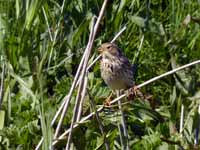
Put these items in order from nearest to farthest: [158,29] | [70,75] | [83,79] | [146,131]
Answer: [83,79] < [158,29] < [146,131] < [70,75]

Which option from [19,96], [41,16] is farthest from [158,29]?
[41,16]

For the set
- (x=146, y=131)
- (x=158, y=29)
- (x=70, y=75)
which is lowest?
(x=146, y=131)

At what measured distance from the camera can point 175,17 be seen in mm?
4492

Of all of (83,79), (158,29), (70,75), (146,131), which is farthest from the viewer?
(70,75)

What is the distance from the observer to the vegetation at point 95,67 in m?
3.68

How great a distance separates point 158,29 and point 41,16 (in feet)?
4.07

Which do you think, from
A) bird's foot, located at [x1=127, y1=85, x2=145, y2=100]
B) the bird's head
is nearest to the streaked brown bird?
the bird's head

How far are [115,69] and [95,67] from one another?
1.66 ft

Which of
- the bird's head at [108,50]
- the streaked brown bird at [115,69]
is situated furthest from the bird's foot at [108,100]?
the bird's head at [108,50]

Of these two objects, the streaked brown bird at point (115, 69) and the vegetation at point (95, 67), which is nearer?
the vegetation at point (95, 67)

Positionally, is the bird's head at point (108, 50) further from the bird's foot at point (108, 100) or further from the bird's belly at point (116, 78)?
the bird's foot at point (108, 100)

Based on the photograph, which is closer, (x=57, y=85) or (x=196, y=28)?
(x=57, y=85)

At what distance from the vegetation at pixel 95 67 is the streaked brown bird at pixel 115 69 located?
0.10 metres

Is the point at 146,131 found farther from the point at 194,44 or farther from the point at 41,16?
the point at 41,16
